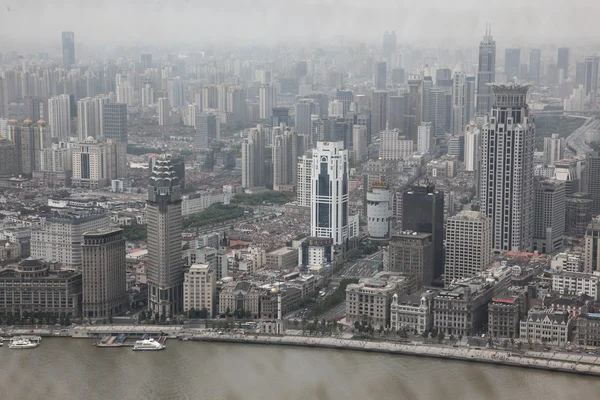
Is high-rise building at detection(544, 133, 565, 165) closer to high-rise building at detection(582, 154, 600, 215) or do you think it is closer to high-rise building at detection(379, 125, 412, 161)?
high-rise building at detection(582, 154, 600, 215)

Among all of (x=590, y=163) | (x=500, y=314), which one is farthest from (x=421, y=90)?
(x=500, y=314)

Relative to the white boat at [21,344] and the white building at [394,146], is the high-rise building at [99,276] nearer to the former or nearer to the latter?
the white boat at [21,344]

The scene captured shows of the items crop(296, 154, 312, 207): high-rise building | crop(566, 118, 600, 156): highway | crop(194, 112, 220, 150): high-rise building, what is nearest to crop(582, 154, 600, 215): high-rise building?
crop(566, 118, 600, 156): highway

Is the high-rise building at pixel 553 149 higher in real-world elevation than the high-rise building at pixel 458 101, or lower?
lower


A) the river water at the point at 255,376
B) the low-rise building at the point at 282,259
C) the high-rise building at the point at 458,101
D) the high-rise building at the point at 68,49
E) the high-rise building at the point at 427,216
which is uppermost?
the high-rise building at the point at 68,49

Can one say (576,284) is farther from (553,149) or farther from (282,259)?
(553,149)

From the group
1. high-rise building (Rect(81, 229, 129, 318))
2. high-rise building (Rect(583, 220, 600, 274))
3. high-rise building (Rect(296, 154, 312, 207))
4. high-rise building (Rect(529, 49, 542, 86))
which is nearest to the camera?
high-rise building (Rect(81, 229, 129, 318))

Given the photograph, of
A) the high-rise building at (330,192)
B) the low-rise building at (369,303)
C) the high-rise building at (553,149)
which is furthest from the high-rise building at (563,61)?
the low-rise building at (369,303)
